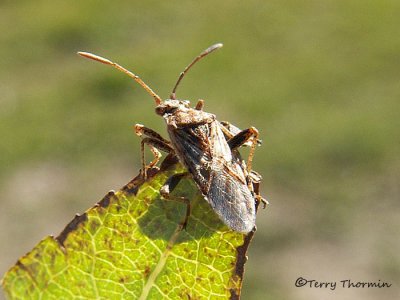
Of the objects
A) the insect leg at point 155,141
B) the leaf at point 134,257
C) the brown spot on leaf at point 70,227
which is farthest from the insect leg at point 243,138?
the brown spot on leaf at point 70,227

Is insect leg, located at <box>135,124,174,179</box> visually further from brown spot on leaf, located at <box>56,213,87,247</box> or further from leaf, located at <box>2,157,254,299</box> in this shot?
brown spot on leaf, located at <box>56,213,87,247</box>

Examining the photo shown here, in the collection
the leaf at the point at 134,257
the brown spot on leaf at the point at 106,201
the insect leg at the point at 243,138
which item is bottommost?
the leaf at the point at 134,257

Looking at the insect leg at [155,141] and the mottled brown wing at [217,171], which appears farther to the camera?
the insect leg at [155,141]

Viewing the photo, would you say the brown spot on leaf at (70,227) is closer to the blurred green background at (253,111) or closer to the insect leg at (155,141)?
the insect leg at (155,141)

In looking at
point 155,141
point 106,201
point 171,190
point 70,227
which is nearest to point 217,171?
point 155,141

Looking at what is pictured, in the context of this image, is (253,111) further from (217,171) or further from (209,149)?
(217,171)

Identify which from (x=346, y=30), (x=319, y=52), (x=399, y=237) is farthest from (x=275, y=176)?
(x=346, y=30)
